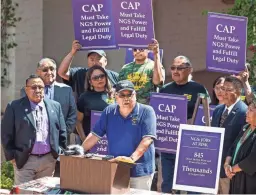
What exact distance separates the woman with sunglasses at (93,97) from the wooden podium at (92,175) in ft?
6.96

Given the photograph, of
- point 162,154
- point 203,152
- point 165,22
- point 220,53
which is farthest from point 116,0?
point 165,22

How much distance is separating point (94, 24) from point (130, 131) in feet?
6.34

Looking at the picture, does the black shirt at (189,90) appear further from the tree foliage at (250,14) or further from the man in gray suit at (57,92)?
the tree foliage at (250,14)

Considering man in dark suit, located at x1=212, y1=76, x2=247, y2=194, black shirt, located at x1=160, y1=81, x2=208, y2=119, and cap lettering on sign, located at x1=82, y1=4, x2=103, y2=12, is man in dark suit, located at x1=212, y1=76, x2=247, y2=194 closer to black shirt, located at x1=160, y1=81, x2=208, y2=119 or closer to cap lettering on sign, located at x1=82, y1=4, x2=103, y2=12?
black shirt, located at x1=160, y1=81, x2=208, y2=119

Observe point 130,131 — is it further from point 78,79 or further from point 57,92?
A: point 78,79

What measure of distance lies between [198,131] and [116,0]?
2255 millimetres

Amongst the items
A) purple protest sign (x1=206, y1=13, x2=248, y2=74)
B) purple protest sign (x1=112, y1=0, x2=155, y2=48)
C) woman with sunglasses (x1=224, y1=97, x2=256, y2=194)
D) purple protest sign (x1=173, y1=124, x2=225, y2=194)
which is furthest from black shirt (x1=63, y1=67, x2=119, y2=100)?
purple protest sign (x1=173, y1=124, x2=225, y2=194)

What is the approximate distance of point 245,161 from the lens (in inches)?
246

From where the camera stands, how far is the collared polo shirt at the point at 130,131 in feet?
20.7

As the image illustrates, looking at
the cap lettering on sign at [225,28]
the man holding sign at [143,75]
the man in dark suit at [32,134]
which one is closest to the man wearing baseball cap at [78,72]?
the man holding sign at [143,75]

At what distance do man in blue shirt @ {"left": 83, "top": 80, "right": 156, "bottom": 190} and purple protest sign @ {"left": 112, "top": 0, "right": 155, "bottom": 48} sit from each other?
136cm

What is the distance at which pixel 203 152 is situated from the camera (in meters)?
6.03

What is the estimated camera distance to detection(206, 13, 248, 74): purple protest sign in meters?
7.32

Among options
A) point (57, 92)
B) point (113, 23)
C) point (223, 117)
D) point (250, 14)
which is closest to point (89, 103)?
point (57, 92)
